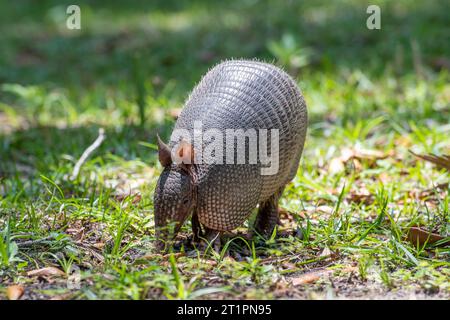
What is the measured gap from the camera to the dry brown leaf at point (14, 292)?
3.79 metres

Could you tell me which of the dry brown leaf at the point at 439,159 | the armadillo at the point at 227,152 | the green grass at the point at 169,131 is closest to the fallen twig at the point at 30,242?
the green grass at the point at 169,131

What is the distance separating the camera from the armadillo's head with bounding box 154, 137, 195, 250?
4023 millimetres

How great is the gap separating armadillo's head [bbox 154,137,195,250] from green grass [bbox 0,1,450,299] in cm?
26

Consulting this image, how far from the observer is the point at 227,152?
4203mm

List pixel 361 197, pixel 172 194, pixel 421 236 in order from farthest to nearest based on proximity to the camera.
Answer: pixel 361 197, pixel 421 236, pixel 172 194

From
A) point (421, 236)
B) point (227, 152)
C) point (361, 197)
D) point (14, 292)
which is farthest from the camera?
point (361, 197)

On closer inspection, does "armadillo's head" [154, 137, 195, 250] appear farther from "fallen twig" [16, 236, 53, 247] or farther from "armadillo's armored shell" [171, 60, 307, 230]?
"fallen twig" [16, 236, 53, 247]

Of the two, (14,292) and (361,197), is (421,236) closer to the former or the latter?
(361,197)

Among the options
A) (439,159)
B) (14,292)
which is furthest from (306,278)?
(439,159)

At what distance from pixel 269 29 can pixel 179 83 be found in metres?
2.19

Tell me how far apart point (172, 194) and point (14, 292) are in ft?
3.52

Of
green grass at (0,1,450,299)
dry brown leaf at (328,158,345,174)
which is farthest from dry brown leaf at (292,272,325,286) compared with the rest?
dry brown leaf at (328,158,345,174)
